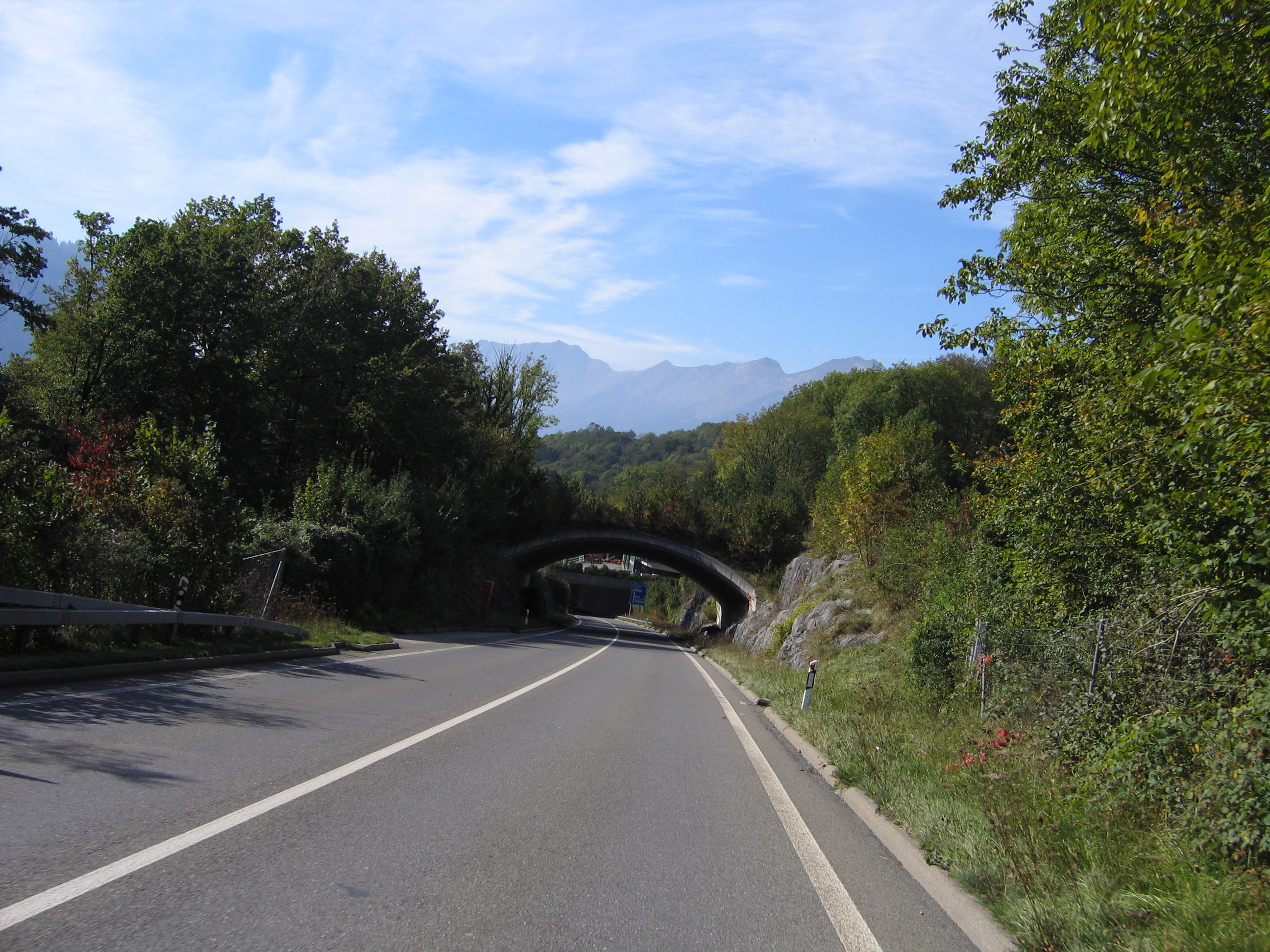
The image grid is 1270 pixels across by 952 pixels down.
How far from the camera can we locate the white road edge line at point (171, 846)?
11.7ft

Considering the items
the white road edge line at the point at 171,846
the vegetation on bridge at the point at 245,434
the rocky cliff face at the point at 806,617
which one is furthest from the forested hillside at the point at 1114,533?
the vegetation on bridge at the point at 245,434

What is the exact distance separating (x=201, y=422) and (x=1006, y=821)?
33480mm

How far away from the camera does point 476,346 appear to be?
59.6m

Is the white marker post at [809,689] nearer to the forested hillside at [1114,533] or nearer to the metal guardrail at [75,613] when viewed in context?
the forested hillside at [1114,533]

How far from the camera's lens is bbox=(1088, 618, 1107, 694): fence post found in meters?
7.57

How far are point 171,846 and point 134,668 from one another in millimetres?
7041

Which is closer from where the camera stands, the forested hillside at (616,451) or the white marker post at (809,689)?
the white marker post at (809,689)

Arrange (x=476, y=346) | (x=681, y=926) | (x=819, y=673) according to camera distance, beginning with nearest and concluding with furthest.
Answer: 1. (x=681, y=926)
2. (x=819, y=673)
3. (x=476, y=346)

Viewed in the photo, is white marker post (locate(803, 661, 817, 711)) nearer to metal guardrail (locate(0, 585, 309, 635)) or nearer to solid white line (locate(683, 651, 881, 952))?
solid white line (locate(683, 651, 881, 952))

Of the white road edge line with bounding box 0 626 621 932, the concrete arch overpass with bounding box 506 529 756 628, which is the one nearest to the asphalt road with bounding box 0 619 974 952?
the white road edge line with bounding box 0 626 621 932

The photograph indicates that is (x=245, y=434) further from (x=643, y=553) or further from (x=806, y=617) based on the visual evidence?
(x=643, y=553)

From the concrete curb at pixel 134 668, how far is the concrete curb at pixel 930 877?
8.25 metres

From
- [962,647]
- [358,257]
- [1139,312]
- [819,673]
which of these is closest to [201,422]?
[358,257]

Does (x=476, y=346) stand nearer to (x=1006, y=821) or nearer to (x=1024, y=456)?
(x=1024, y=456)
